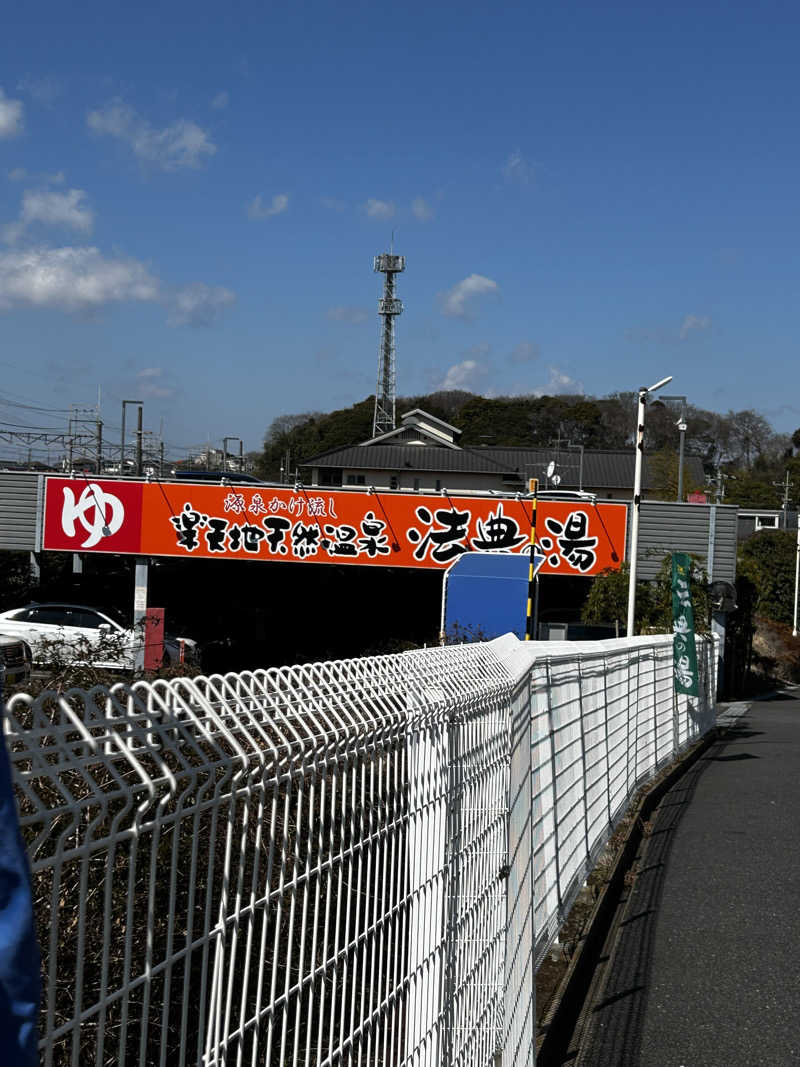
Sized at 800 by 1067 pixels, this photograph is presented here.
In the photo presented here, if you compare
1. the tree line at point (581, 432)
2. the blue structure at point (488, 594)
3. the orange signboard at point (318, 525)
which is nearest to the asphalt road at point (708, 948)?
the blue structure at point (488, 594)

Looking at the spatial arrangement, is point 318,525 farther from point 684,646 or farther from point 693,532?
point 684,646

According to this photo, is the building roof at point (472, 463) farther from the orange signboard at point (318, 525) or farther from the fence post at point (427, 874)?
the fence post at point (427, 874)

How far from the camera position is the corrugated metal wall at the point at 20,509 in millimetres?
32094

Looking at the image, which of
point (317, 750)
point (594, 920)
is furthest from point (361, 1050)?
point (594, 920)

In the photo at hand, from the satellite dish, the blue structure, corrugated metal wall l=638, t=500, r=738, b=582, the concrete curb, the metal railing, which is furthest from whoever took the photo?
corrugated metal wall l=638, t=500, r=738, b=582

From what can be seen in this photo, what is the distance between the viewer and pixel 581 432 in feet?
396

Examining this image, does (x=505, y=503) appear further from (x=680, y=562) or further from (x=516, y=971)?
(x=516, y=971)

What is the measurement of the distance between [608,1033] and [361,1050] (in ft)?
10.2

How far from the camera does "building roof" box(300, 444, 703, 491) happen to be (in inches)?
2746

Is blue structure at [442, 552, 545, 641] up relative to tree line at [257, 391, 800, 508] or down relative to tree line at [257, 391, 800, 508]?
down

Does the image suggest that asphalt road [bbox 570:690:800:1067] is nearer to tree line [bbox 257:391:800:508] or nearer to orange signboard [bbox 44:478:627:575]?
orange signboard [bbox 44:478:627:575]

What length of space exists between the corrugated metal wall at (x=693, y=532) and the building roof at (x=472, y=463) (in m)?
36.2

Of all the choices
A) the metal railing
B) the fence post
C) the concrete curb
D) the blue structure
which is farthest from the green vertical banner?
the fence post

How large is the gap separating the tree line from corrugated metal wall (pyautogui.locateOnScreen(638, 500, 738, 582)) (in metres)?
72.1
